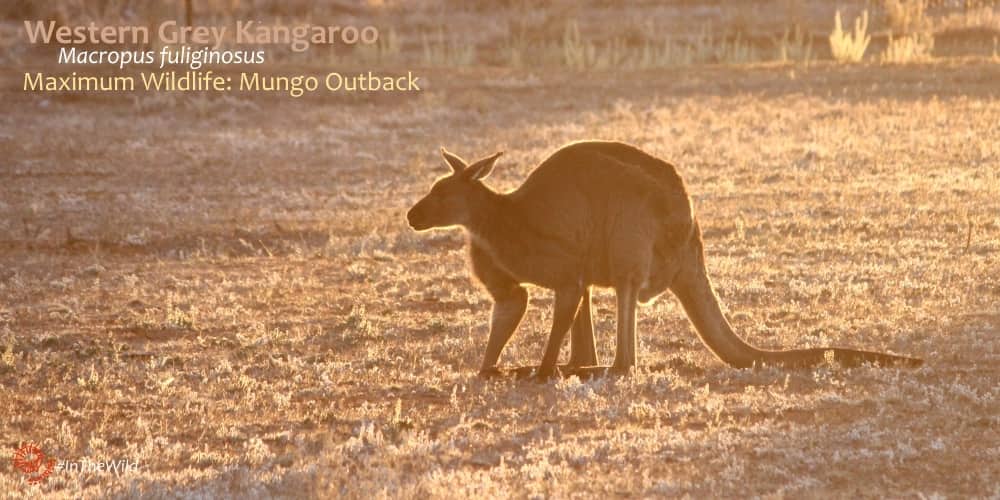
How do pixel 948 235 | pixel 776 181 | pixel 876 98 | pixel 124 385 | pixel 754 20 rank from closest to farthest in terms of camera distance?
pixel 124 385, pixel 948 235, pixel 776 181, pixel 876 98, pixel 754 20

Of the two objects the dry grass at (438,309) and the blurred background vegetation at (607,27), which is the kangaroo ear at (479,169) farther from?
the blurred background vegetation at (607,27)

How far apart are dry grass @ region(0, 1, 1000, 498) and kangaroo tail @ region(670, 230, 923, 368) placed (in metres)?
0.10

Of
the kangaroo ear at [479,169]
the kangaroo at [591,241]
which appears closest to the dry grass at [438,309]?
the kangaroo at [591,241]

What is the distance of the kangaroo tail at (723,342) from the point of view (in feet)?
28.1

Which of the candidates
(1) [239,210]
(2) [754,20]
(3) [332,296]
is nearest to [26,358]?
(3) [332,296]

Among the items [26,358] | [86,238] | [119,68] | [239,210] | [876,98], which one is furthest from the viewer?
[119,68]

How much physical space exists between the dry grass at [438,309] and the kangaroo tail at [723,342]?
96 mm

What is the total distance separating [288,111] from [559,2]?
15.1 m

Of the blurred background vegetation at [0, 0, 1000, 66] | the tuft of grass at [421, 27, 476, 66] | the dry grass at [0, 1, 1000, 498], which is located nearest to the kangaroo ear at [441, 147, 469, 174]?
the dry grass at [0, 1, 1000, 498]

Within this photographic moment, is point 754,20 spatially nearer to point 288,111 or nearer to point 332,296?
point 288,111

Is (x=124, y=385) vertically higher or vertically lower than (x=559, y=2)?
lower

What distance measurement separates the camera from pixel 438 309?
11.3 m

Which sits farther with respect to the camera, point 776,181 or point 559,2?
point 559,2

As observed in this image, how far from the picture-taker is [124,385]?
29.4ft
